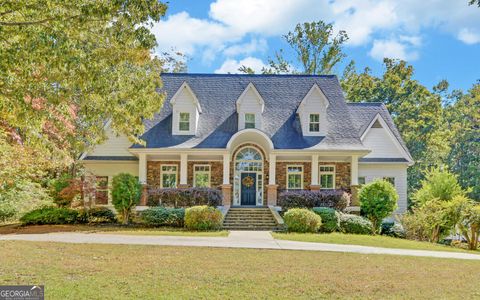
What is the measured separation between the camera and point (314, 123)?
82.8ft

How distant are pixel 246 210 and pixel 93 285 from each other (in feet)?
48.4

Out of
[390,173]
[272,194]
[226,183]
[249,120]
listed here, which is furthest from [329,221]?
[390,173]

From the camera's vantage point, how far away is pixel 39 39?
895 centimetres

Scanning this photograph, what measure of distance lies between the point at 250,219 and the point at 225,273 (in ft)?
39.5

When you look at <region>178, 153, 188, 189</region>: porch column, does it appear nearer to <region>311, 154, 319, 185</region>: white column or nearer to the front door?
the front door

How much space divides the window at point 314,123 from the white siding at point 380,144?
3977 millimetres

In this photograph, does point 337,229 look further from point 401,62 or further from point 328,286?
point 401,62

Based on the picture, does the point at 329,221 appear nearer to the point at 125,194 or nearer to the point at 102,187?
the point at 125,194

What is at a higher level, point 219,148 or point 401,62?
point 401,62

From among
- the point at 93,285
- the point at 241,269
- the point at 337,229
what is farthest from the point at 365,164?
the point at 93,285

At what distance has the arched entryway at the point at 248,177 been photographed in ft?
82.2

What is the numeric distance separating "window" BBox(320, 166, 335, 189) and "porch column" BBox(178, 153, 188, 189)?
745 centimetres

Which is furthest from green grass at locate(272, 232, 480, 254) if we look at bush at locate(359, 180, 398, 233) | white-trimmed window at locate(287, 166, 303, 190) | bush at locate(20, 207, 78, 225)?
bush at locate(20, 207, 78, 225)

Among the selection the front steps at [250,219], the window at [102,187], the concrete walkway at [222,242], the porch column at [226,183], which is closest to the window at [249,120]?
the porch column at [226,183]
